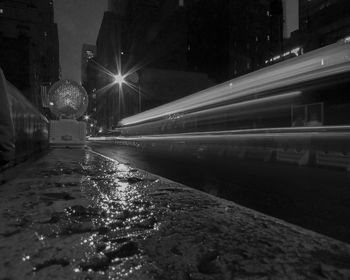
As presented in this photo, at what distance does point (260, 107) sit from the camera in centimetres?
978

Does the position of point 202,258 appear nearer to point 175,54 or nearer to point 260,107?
point 260,107

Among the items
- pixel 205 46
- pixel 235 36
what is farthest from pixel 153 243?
pixel 205 46

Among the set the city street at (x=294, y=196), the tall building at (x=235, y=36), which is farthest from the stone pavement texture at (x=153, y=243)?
the tall building at (x=235, y=36)

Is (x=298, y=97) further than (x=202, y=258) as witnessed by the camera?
Yes

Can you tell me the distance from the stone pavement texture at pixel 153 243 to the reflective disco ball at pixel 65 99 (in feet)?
32.4

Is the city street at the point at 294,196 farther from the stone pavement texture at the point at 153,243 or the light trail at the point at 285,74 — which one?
the light trail at the point at 285,74

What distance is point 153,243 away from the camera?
151cm

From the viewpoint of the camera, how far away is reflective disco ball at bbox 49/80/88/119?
11812mm

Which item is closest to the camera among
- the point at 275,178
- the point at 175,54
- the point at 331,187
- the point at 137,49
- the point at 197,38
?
the point at 331,187

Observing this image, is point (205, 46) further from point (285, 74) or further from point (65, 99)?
point (285, 74)

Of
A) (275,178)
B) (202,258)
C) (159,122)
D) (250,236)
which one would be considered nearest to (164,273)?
(202,258)

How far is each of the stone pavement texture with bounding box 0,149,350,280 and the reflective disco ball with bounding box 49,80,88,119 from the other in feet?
32.4

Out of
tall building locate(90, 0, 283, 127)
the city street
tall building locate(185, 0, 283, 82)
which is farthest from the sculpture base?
tall building locate(185, 0, 283, 82)

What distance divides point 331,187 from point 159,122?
54.3ft
